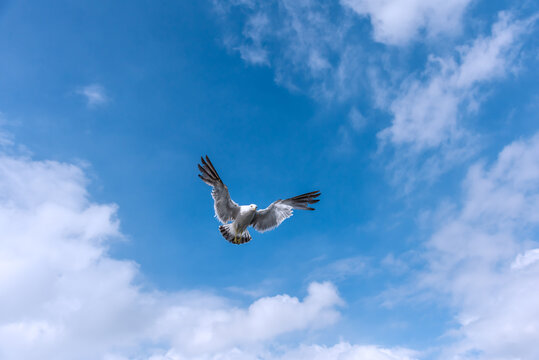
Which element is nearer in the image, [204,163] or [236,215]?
[204,163]

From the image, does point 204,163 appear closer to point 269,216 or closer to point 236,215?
point 236,215

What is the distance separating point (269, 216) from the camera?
2577 cm

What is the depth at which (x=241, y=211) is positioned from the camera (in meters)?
24.6

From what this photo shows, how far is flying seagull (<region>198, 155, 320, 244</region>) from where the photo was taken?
2336cm

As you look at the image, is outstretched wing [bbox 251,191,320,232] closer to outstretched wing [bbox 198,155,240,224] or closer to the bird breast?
the bird breast

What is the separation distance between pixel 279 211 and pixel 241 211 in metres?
3.04

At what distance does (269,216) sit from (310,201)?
346 centimetres

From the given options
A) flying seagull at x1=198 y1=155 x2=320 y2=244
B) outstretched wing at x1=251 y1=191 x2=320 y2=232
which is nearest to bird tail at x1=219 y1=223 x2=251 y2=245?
flying seagull at x1=198 y1=155 x2=320 y2=244

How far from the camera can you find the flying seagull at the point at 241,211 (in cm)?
2336

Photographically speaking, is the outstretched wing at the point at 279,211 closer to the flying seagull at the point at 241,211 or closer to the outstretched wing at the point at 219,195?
the flying seagull at the point at 241,211

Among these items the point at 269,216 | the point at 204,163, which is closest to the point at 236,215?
the point at 269,216

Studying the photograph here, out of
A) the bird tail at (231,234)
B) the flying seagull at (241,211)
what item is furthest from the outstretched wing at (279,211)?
the bird tail at (231,234)

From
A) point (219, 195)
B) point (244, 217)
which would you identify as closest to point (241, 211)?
point (244, 217)

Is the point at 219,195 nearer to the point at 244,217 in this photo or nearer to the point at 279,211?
the point at 244,217
